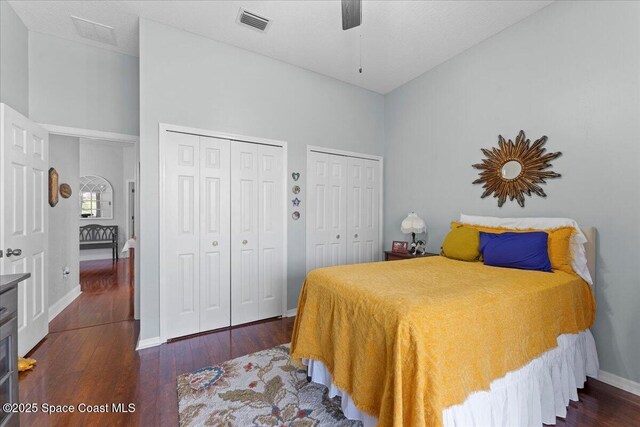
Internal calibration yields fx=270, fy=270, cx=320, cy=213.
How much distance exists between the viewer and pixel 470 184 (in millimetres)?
3021

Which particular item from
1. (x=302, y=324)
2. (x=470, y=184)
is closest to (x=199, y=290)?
(x=302, y=324)

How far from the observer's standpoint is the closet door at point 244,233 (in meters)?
3.02

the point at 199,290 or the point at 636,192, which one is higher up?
the point at 636,192

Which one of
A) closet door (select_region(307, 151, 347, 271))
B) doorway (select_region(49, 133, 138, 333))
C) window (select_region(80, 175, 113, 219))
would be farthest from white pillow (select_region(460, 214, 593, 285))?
window (select_region(80, 175, 113, 219))

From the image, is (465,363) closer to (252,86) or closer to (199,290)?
(199,290)

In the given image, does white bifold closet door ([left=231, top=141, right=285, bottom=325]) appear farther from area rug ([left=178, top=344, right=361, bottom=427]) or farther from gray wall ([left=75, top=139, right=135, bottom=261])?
gray wall ([left=75, top=139, right=135, bottom=261])

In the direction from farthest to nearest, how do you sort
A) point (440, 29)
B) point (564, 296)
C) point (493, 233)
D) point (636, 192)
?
point (440, 29)
point (493, 233)
point (636, 192)
point (564, 296)

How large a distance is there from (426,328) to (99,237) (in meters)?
8.36

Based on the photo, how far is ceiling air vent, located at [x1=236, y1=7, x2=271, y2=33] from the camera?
2517 millimetres

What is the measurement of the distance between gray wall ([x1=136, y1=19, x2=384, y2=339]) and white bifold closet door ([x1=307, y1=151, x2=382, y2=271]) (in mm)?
159

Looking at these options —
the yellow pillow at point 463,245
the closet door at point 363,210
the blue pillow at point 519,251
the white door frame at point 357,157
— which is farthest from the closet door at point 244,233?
the blue pillow at point 519,251

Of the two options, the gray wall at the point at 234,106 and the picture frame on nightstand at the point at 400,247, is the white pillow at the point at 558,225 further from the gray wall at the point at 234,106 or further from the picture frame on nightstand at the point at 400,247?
the gray wall at the point at 234,106

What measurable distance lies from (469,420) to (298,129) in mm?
3134

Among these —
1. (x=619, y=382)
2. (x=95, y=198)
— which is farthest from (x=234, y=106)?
(x=95, y=198)
